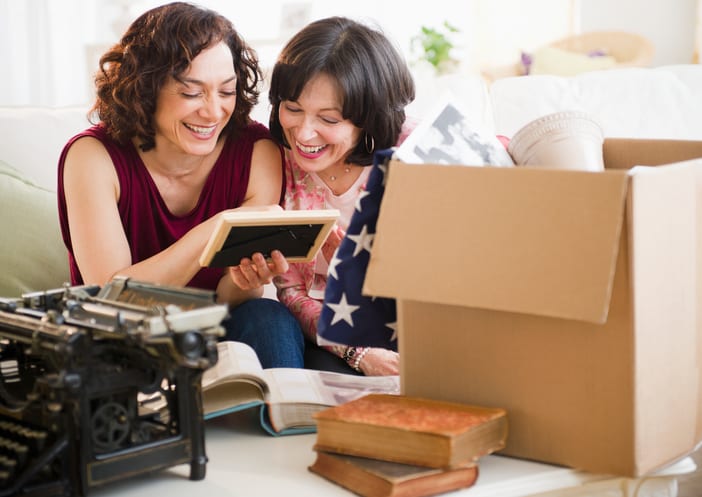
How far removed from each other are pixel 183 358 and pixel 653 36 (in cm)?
461

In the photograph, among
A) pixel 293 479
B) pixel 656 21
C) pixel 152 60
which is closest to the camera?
pixel 293 479

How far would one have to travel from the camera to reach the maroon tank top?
1799 mm

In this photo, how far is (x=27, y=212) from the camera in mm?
1957

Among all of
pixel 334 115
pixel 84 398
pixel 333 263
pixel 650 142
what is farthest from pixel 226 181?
pixel 84 398

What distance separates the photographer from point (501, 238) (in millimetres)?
1026

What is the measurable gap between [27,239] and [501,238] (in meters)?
1.25

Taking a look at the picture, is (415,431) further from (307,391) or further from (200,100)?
(200,100)

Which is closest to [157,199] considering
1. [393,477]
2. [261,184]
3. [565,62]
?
[261,184]

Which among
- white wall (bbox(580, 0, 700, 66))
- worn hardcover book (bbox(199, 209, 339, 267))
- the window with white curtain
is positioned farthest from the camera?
white wall (bbox(580, 0, 700, 66))

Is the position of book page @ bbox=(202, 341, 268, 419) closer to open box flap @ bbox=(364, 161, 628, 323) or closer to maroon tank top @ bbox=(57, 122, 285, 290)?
open box flap @ bbox=(364, 161, 628, 323)

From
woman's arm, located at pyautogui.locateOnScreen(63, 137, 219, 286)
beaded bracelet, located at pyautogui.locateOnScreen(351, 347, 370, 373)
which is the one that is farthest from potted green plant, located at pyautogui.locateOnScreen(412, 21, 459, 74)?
beaded bracelet, located at pyautogui.locateOnScreen(351, 347, 370, 373)

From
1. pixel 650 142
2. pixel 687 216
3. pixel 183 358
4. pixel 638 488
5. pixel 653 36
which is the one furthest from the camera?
pixel 653 36

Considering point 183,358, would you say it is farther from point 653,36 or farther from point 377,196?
point 653,36

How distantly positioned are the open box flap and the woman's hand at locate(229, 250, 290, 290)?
1.59 ft
